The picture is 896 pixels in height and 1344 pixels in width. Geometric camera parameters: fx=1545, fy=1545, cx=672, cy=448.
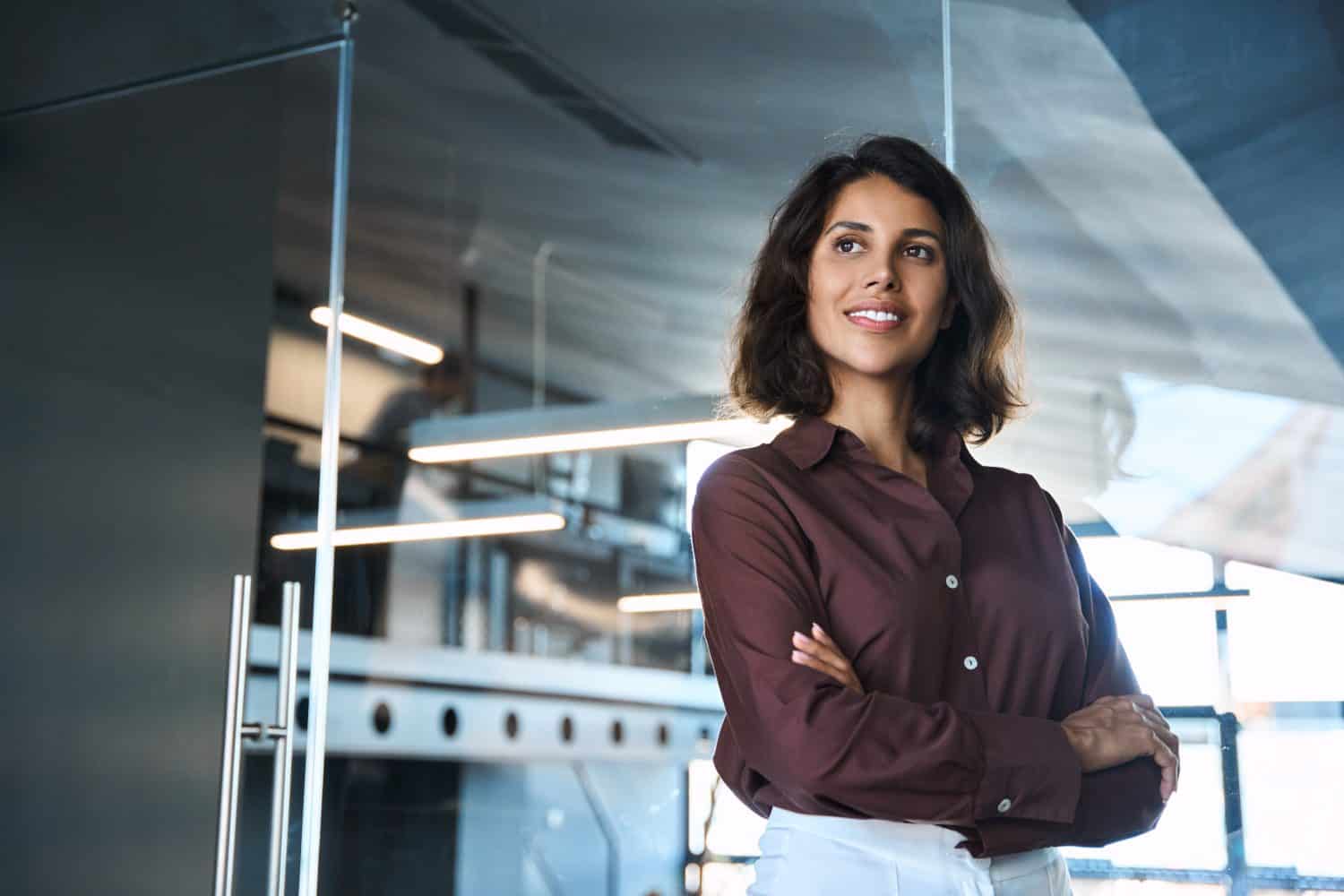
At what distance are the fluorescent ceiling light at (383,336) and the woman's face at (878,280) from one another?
121cm

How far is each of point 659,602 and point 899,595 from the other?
0.90 metres

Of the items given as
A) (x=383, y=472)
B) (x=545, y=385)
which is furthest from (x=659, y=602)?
(x=383, y=472)

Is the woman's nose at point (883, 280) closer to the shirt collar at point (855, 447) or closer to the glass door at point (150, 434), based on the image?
the shirt collar at point (855, 447)

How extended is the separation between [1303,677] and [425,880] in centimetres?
149

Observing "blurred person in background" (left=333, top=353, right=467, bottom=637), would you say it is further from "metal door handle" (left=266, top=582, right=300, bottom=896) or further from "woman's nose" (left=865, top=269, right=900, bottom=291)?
"woman's nose" (left=865, top=269, right=900, bottom=291)

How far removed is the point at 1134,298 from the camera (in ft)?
6.86

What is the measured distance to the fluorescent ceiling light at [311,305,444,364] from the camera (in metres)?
2.83

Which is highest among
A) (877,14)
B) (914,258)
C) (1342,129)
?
(877,14)

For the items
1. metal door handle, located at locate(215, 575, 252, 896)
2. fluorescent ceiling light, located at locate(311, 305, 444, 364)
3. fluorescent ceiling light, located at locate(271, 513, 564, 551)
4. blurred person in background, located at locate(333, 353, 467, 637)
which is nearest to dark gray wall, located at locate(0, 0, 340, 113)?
fluorescent ceiling light, located at locate(311, 305, 444, 364)

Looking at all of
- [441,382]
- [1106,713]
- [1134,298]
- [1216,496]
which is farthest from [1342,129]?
[441,382]

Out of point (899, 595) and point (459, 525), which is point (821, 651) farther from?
point (459, 525)

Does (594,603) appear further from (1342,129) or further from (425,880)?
(1342,129)

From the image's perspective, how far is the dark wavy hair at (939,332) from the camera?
1758 millimetres

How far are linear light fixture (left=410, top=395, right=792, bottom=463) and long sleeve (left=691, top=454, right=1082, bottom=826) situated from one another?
2.31 ft
